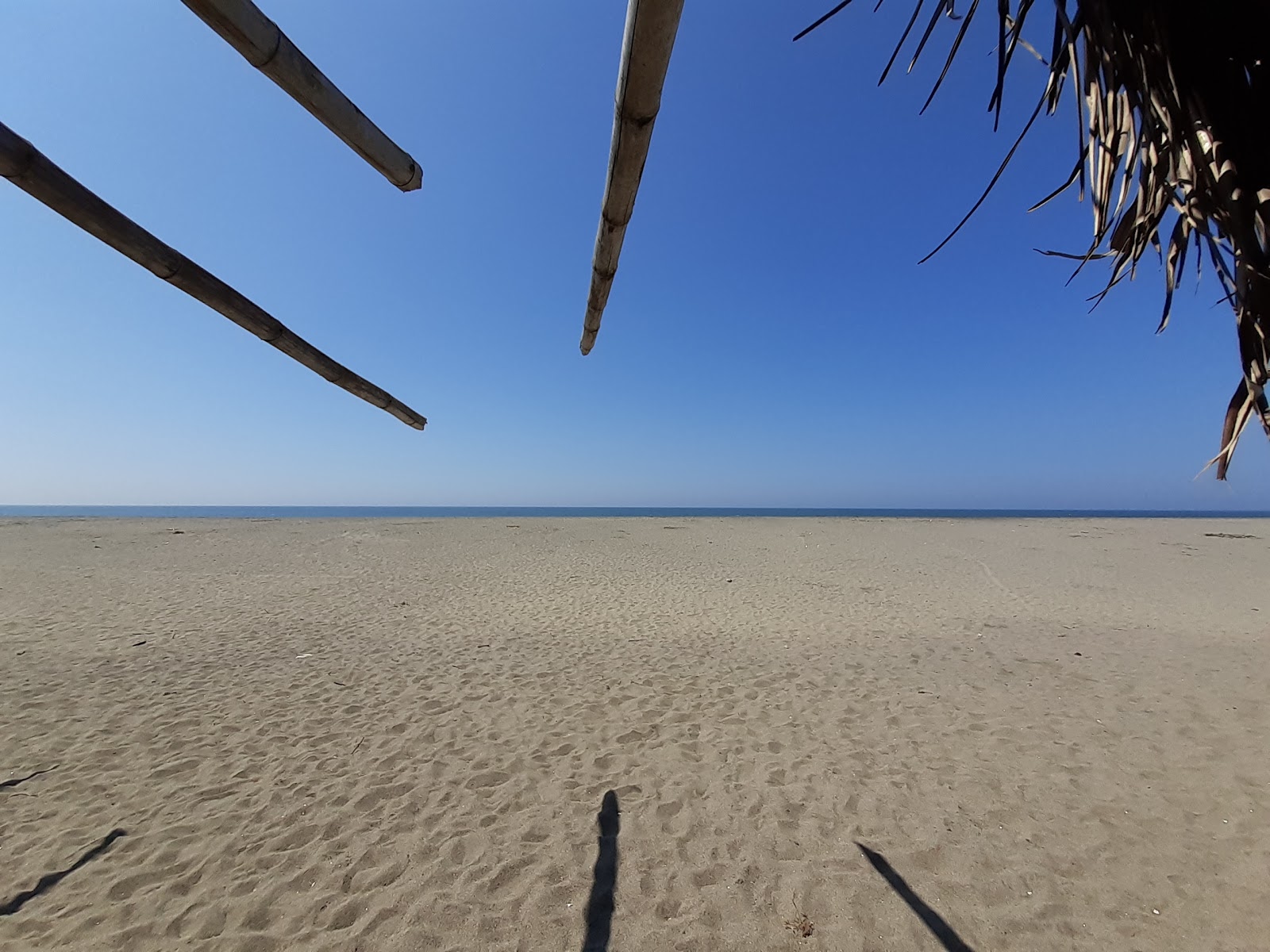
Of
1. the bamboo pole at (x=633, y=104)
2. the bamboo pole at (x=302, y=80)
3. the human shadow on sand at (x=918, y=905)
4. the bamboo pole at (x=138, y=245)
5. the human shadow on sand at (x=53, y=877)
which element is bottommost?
the human shadow on sand at (x=918, y=905)

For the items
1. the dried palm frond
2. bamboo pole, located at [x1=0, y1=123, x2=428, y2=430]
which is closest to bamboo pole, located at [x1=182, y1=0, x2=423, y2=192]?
bamboo pole, located at [x1=0, y1=123, x2=428, y2=430]

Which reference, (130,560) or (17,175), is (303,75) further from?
(130,560)

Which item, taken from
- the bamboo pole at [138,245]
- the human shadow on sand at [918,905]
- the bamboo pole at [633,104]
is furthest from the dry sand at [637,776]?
the bamboo pole at [633,104]

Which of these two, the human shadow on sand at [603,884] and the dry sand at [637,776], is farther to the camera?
the dry sand at [637,776]

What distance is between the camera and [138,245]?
131cm

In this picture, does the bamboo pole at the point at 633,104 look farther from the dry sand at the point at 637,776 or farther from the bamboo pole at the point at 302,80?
the dry sand at the point at 637,776

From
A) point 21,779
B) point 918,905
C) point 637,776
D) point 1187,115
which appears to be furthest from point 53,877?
point 1187,115

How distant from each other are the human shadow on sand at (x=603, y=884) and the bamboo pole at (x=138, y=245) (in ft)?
11.8

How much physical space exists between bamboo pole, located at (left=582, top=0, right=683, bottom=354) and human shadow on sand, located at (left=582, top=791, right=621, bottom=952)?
3.92m

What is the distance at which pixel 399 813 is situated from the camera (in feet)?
14.9

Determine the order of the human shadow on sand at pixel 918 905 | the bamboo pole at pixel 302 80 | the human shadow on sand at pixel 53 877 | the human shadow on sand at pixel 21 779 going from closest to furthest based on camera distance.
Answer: the bamboo pole at pixel 302 80
the human shadow on sand at pixel 918 905
the human shadow on sand at pixel 53 877
the human shadow on sand at pixel 21 779

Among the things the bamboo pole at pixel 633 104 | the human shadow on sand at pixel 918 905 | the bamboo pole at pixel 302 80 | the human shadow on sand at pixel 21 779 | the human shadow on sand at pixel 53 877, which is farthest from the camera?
the human shadow on sand at pixel 21 779

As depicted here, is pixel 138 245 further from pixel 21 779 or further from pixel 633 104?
pixel 21 779

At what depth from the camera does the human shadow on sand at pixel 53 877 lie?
11.5ft
